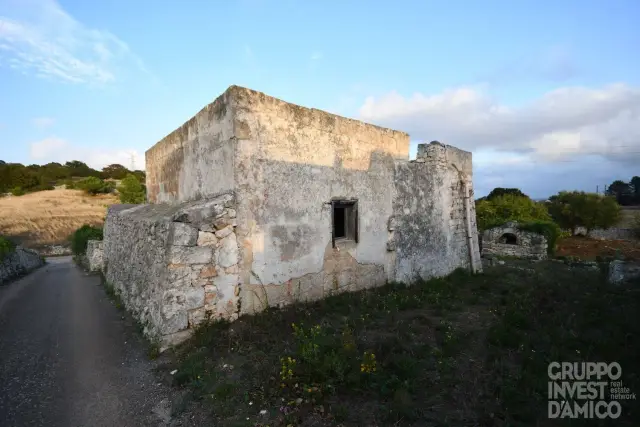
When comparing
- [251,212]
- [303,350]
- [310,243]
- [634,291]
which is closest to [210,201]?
[251,212]

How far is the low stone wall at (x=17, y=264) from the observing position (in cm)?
1141

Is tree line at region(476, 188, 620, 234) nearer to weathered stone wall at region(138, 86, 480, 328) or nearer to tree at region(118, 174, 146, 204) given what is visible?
weathered stone wall at region(138, 86, 480, 328)

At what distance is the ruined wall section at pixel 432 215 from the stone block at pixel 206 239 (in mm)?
4088

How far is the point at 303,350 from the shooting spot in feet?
12.4

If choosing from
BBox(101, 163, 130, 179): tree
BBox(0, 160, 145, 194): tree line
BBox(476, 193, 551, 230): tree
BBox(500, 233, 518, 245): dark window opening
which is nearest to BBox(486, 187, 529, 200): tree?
BBox(476, 193, 551, 230): tree

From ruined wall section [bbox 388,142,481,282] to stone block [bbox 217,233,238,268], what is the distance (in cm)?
377

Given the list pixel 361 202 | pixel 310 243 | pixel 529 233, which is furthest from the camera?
pixel 529 233

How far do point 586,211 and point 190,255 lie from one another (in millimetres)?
39041

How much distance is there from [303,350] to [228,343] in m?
1.28

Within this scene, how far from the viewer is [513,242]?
1850 cm

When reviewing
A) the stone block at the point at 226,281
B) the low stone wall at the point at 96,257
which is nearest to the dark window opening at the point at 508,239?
the stone block at the point at 226,281

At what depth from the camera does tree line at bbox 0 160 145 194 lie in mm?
37691

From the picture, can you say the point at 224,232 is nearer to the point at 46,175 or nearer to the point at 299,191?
the point at 299,191

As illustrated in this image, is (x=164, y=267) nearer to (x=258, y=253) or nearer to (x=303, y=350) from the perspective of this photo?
(x=258, y=253)
